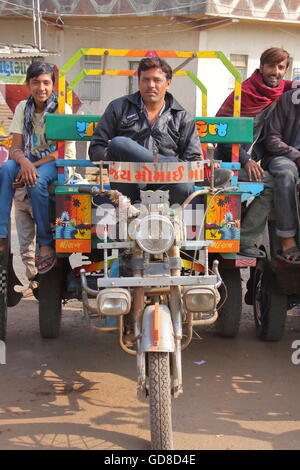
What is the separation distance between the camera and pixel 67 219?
13.5 feet

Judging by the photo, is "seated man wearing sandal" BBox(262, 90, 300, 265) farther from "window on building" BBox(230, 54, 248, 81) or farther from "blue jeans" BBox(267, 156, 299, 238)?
"window on building" BBox(230, 54, 248, 81)

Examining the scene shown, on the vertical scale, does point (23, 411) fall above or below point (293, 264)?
below

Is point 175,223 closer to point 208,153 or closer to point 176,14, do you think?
point 208,153

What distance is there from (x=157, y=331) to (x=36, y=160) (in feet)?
7.66

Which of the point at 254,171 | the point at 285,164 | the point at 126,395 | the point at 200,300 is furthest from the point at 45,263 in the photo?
the point at 285,164

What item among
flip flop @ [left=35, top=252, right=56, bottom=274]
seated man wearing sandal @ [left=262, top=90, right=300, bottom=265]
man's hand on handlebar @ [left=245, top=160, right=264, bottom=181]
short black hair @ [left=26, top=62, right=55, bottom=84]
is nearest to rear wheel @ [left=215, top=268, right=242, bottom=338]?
seated man wearing sandal @ [left=262, top=90, right=300, bottom=265]

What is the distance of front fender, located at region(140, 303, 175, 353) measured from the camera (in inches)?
117

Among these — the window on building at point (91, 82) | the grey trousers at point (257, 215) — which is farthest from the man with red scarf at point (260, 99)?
the window on building at point (91, 82)

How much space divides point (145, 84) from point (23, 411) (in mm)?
2217
